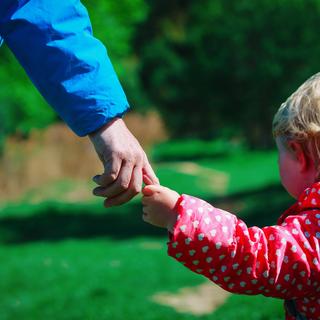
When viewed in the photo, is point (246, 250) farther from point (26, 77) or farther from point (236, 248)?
point (26, 77)

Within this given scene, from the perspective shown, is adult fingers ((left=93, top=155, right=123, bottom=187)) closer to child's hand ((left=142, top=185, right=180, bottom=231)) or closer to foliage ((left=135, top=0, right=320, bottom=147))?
child's hand ((left=142, top=185, right=180, bottom=231))

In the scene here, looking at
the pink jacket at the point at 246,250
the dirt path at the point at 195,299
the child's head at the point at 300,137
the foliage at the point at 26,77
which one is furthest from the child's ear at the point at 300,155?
the foliage at the point at 26,77

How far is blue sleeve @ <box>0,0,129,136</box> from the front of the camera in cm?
254

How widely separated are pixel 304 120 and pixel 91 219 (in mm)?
12234

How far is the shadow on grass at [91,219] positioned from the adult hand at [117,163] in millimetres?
10108

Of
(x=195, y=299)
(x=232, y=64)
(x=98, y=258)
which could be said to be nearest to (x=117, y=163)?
(x=195, y=299)

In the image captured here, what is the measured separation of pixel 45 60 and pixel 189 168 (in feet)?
80.3

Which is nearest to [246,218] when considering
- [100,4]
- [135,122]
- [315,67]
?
[100,4]

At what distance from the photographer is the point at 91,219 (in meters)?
14.6

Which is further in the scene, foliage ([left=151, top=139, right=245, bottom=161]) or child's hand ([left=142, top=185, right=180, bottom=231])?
foliage ([left=151, top=139, right=245, bottom=161])

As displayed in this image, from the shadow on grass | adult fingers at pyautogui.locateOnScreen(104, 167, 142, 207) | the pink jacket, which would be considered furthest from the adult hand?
the shadow on grass

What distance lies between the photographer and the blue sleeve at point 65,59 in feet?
8.34

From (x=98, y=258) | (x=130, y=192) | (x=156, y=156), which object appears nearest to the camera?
(x=130, y=192)

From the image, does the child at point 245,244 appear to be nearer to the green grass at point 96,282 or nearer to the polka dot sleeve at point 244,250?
the polka dot sleeve at point 244,250
